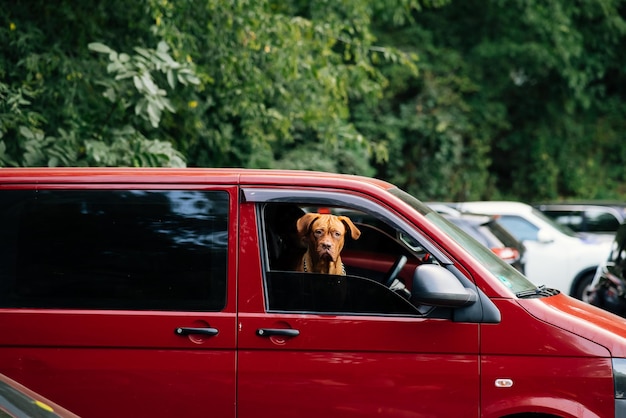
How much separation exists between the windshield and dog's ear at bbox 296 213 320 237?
48cm

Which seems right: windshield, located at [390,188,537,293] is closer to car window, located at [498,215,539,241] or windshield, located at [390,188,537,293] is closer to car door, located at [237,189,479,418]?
car door, located at [237,189,479,418]

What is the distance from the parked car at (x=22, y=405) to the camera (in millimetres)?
3189

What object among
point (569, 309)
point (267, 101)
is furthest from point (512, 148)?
point (569, 309)

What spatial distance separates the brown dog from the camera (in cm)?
485

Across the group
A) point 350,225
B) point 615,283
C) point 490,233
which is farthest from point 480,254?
point 490,233

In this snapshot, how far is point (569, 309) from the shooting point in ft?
15.1

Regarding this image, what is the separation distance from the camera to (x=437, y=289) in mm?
4262

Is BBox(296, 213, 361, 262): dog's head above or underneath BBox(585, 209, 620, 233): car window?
above

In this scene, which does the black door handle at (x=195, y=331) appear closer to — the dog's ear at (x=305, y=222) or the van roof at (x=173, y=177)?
the van roof at (x=173, y=177)

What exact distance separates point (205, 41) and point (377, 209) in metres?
7.08

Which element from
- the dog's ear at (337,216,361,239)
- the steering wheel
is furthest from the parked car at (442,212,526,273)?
the dog's ear at (337,216,361,239)

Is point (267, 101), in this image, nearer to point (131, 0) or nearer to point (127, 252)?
point (131, 0)

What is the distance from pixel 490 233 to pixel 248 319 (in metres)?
8.51

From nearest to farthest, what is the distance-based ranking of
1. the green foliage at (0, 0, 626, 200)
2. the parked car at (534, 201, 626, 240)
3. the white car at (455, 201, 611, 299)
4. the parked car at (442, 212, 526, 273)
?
the green foliage at (0, 0, 626, 200) → the parked car at (442, 212, 526, 273) → the white car at (455, 201, 611, 299) → the parked car at (534, 201, 626, 240)
